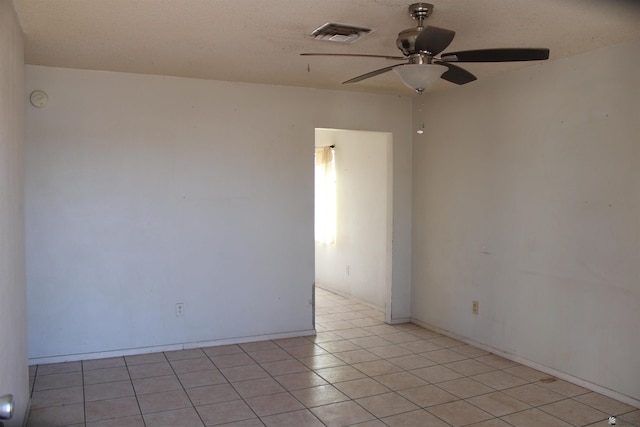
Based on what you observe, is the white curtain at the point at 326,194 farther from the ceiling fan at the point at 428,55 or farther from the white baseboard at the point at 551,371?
the ceiling fan at the point at 428,55

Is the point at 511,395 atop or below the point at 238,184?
below

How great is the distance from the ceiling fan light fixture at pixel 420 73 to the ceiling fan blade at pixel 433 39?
0.25 feet

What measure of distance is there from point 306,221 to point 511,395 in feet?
7.54

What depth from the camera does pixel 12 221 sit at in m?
2.65

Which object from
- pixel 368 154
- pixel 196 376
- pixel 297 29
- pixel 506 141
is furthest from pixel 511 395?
pixel 368 154

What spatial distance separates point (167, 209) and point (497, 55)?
9.55 feet

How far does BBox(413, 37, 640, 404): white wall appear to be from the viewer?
3299 millimetres

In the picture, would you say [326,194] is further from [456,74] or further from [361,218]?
[456,74]

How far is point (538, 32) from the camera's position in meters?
3.06

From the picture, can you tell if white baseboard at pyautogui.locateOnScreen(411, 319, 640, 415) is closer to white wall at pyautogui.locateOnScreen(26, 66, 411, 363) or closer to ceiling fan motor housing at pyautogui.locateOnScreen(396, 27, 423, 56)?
white wall at pyautogui.locateOnScreen(26, 66, 411, 363)

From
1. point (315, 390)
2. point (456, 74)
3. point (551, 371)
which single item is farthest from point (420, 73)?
point (551, 371)

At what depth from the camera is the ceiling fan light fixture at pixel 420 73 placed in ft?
8.29

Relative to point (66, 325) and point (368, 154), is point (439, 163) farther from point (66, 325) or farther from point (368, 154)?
point (66, 325)

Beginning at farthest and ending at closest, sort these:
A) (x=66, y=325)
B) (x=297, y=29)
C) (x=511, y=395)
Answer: (x=66, y=325), (x=511, y=395), (x=297, y=29)
